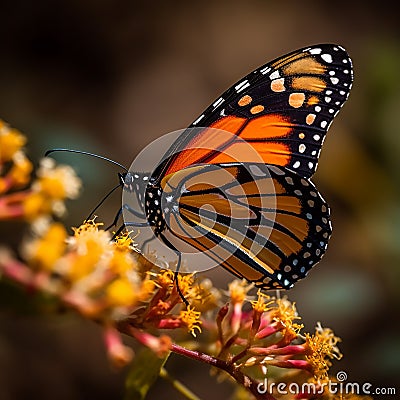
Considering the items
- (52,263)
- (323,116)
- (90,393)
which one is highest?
(323,116)

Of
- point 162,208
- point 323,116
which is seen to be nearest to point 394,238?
point 323,116

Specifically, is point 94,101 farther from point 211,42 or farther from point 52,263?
point 52,263

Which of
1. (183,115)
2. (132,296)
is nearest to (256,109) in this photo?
(132,296)

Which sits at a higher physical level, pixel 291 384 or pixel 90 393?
pixel 291 384

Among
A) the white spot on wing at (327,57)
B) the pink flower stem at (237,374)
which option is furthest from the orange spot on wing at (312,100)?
the pink flower stem at (237,374)

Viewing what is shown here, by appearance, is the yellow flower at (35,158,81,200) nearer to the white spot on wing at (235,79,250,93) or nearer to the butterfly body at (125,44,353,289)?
the butterfly body at (125,44,353,289)

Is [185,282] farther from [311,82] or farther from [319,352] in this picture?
[311,82]
